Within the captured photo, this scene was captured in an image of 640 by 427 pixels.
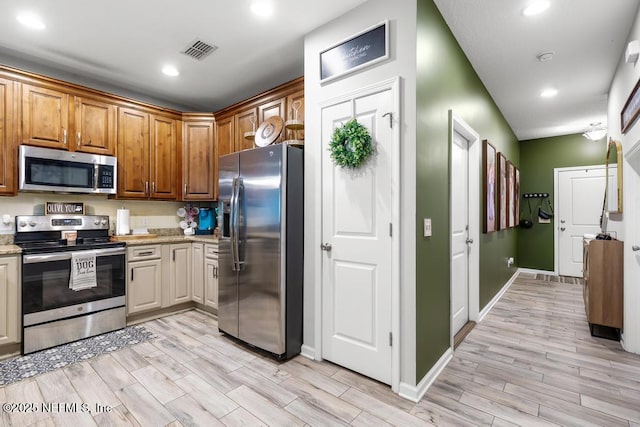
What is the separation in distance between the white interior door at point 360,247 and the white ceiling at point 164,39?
33.1 inches

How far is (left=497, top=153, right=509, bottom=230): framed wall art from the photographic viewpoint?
13.8 feet

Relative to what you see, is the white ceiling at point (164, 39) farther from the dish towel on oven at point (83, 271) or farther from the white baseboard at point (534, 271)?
the white baseboard at point (534, 271)

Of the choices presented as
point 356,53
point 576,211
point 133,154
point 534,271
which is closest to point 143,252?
point 133,154

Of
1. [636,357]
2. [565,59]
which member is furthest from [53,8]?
[636,357]

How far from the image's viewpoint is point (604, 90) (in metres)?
3.83

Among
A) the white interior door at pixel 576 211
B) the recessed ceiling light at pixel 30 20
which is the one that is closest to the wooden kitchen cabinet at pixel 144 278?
the recessed ceiling light at pixel 30 20

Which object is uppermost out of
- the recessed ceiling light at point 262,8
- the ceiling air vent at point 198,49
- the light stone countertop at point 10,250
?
the recessed ceiling light at point 262,8

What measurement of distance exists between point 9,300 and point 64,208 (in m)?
1.08

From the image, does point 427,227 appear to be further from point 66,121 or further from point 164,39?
point 66,121

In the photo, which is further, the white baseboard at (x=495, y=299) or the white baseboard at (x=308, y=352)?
the white baseboard at (x=495, y=299)

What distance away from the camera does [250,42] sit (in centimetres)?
283

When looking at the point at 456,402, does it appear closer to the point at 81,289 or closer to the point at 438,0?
the point at 438,0

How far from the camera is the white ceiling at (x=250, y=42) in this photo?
236cm

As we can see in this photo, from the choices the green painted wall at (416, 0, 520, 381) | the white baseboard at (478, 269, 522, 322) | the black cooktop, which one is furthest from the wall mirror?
the black cooktop
